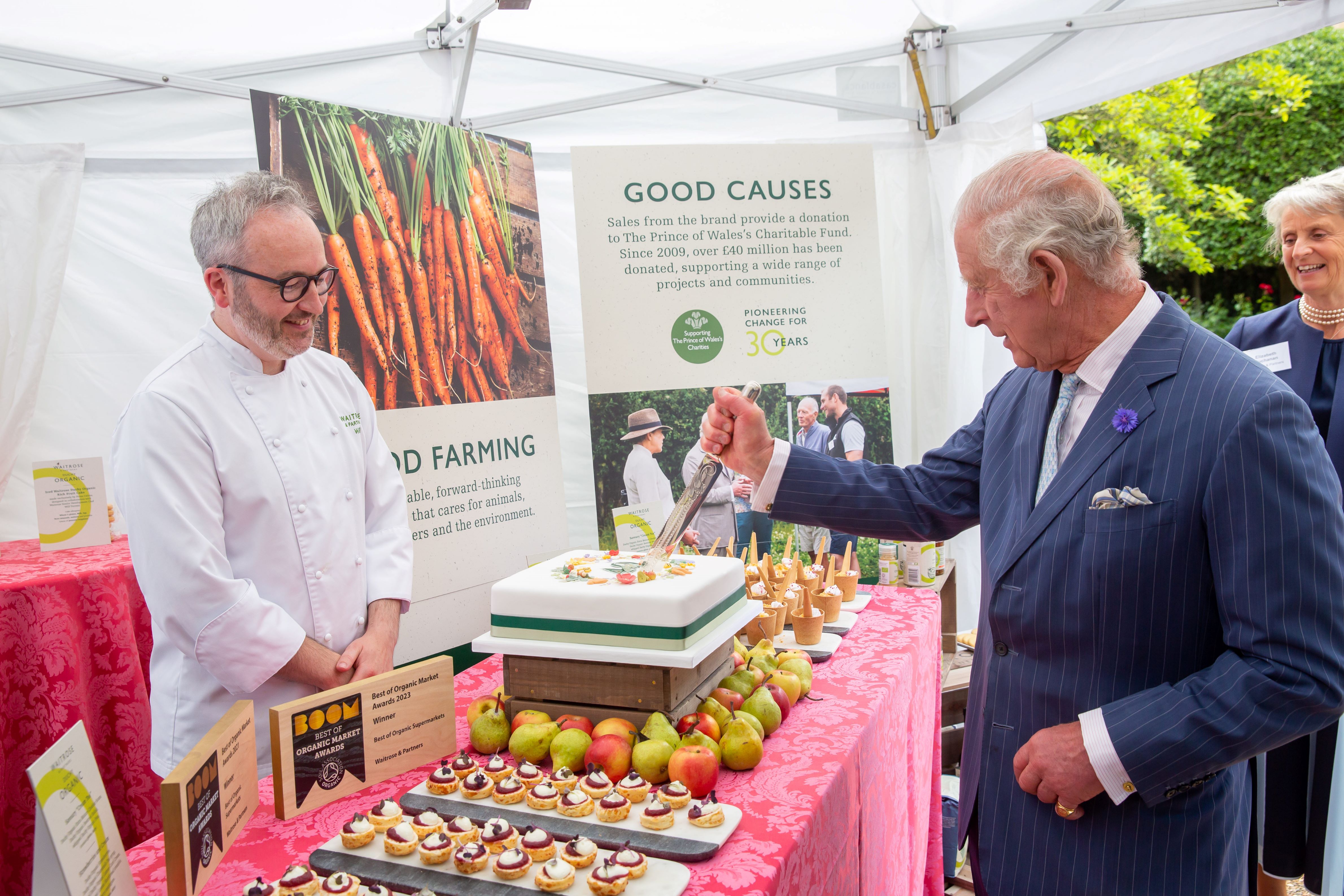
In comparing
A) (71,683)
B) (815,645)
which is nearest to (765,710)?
(815,645)

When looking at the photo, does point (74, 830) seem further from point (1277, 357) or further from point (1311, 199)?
point (1311, 199)

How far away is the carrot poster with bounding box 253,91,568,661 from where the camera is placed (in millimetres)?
2615

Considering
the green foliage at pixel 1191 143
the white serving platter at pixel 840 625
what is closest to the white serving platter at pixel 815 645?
the white serving platter at pixel 840 625

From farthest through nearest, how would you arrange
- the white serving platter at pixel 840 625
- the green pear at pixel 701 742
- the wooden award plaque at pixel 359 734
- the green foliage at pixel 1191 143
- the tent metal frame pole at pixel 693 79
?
the green foliage at pixel 1191 143 → the tent metal frame pole at pixel 693 79 → the white serving platter at pixel 840 625 → the green pear at pixel 701 742 → the wooden award plaque at pixel 359 734

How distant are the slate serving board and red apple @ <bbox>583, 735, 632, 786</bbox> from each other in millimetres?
110

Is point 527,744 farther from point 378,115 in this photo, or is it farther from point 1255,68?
point 1255,68

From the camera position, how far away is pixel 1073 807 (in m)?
1.44

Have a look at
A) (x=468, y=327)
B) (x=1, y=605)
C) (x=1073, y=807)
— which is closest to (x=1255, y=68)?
(x=468, y=327)

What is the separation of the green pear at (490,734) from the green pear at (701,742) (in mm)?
366

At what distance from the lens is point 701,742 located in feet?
5.08

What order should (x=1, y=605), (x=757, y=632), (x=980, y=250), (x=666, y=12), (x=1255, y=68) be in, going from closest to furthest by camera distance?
1. (x=980, y=250)
2. (x=757, y=632)
3. (x=1, y=605)
4. (x=666, y=12)
5. (x=1255, y=68)

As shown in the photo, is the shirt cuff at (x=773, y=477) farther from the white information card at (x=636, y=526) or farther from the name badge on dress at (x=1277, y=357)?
the name badge on dress at (x=1277, y=357)

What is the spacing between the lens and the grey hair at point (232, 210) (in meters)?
1.83

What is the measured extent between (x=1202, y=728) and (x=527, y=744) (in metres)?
1.14
